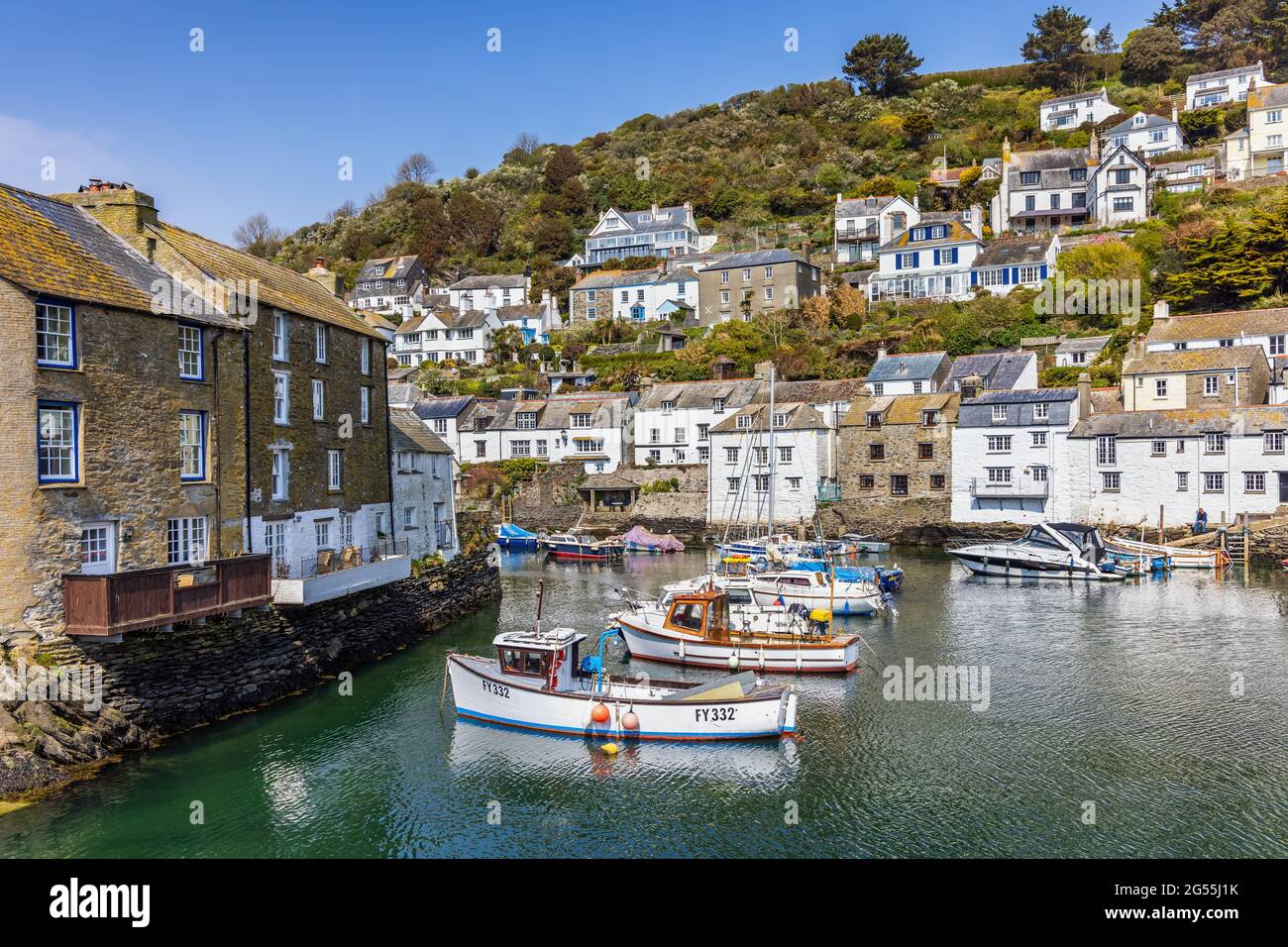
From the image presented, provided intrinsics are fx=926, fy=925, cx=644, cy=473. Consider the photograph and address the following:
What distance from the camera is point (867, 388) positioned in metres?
71.1

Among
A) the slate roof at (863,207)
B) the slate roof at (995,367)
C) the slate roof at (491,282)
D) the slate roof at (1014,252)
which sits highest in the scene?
the slate roof at (863,207)

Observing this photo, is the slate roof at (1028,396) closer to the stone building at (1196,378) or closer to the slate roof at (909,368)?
the stone building at (1196,378)

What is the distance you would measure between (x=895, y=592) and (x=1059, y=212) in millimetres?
64334

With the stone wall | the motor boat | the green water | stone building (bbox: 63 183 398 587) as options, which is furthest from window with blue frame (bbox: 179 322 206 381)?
the motor boat

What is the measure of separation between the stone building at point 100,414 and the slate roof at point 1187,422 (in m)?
52.4

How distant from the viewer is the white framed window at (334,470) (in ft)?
109

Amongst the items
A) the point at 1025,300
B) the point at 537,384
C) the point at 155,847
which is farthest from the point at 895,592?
the point at 537,384

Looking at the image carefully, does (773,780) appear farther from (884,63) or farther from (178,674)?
(884,63)

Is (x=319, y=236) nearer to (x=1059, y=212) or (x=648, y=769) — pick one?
(x=1059, y=212)

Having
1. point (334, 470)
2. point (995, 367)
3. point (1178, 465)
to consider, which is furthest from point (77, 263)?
point (995, 367)

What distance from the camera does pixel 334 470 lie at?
3391 centimetres

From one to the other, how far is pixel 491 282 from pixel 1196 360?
7640 cm
